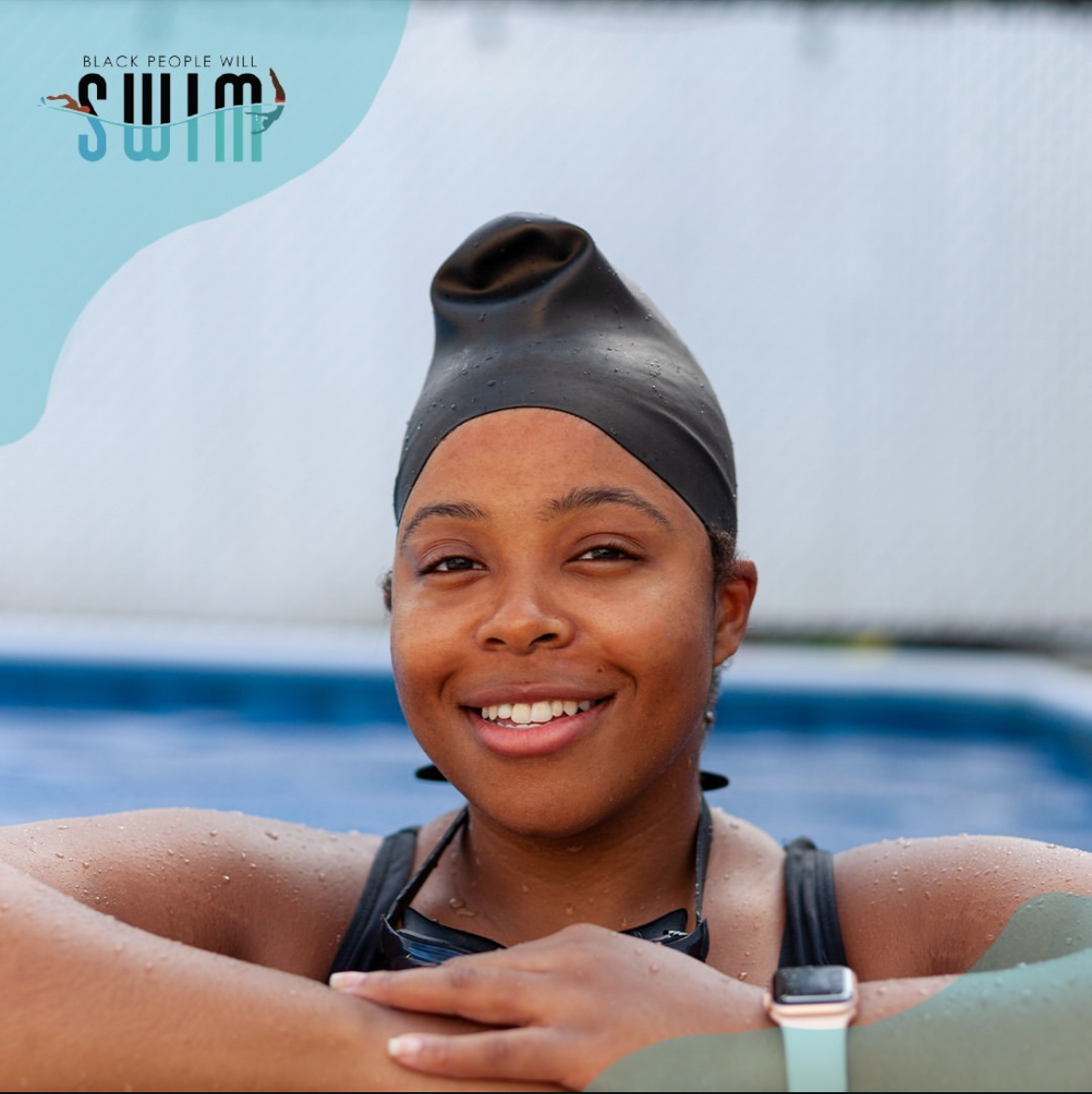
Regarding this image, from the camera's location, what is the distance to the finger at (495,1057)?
5.01 ft

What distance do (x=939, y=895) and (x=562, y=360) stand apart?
1.04m

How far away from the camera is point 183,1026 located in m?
1.58

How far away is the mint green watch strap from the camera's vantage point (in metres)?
1.53

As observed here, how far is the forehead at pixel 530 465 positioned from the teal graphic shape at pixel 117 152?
67 centimetres

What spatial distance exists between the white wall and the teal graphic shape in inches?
262

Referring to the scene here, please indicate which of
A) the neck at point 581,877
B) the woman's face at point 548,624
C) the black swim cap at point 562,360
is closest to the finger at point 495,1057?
the woman's face at point 548,624

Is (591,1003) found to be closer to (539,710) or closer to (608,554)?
(539,710)

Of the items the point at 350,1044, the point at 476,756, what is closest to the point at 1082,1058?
the point at 350,1044

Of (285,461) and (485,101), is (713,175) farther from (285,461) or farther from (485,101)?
(285,461)

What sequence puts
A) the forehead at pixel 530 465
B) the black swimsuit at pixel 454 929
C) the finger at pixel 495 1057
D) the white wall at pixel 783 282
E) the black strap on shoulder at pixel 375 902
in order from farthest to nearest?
the white wall at pixel 783 282, the black strap on shoulder at pixel 375 902, the black swimsuit at pixel 454 929, the forehead at pixel 530 465, the finger at pixel 495 1057

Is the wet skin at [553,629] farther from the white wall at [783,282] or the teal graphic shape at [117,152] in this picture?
the white wall at [783,282]

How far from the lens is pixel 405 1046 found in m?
1.55

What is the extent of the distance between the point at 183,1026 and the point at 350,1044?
0.18 meters

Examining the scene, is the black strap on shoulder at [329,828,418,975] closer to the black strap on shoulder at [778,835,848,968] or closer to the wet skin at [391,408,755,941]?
the wet skin at [391,408,755,941]
